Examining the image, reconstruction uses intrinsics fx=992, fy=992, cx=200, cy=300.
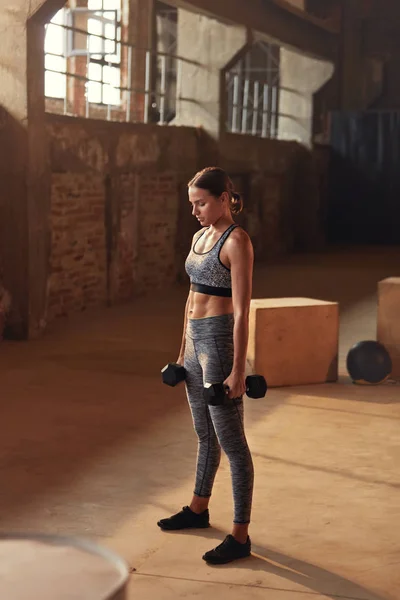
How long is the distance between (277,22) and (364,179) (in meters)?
6.18

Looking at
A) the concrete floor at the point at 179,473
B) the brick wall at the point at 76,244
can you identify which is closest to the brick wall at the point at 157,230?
the brick wall at the point at 76,244

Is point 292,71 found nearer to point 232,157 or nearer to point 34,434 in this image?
point 232,157

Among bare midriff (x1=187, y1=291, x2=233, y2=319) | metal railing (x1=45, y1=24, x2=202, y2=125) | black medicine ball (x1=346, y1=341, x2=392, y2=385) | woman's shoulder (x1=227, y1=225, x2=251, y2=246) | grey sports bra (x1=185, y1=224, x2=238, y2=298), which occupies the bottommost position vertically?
black medicine ball (x1=346, y1=341, x2=392, y2=385)

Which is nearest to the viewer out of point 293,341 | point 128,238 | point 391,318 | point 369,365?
point 293,341

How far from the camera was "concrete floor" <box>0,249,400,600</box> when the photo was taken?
418 cm

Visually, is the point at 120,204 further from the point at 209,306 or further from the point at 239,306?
the point at 239,306

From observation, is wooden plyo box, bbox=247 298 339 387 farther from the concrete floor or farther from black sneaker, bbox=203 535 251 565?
black sneaker, bbox=203 535 251 565

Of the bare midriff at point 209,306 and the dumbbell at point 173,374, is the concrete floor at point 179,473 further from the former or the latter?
the bare midriff at point 209,306

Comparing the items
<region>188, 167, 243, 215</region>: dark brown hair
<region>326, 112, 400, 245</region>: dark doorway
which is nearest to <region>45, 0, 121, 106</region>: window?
<region>326, 112, 400, 245</region>: dark doorway

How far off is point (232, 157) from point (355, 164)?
22.8ft

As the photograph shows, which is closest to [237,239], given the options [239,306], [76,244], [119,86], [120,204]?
[239,306]

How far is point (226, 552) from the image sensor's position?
167 inches

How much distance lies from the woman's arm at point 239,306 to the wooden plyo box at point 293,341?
3724 mm

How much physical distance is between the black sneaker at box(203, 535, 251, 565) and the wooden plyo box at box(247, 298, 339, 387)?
3589mm
